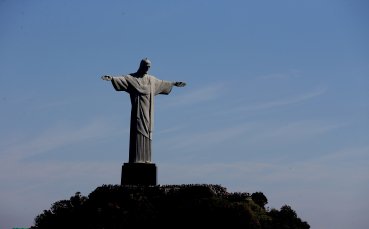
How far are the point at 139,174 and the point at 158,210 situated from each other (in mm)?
2413

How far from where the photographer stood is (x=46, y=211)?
129 feet

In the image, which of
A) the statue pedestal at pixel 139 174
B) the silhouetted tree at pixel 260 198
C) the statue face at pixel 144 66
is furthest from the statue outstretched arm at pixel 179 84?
the silhouetted tree at pixel 260 198

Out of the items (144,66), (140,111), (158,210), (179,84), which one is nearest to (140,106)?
(140,111)

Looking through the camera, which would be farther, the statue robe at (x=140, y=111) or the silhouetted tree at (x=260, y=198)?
the silhouetted tree at (x=260, y=198)

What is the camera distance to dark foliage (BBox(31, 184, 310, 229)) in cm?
3507

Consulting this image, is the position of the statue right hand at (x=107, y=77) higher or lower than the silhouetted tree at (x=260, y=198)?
higher

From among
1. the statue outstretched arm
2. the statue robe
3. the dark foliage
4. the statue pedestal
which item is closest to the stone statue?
the statue robe

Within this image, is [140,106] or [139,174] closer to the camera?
[139,174]

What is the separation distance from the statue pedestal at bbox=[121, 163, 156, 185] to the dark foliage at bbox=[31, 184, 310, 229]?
66 cm

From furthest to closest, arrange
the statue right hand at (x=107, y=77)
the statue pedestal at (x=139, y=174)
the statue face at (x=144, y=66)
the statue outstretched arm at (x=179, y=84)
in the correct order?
the statue outstretched arm at (x=179, y=84) < the statue face at (x=144, y=66) < the statue right hand at (x=107, y=77) < the statue pedestal at (x=139, y=174)

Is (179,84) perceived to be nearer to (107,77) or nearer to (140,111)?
(140,111)

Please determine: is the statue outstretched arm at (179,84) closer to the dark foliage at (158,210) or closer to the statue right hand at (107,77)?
the statue right hand at (107,77)

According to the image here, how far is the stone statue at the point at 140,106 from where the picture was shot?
3816 centimetres

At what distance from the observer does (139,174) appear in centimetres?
3738
